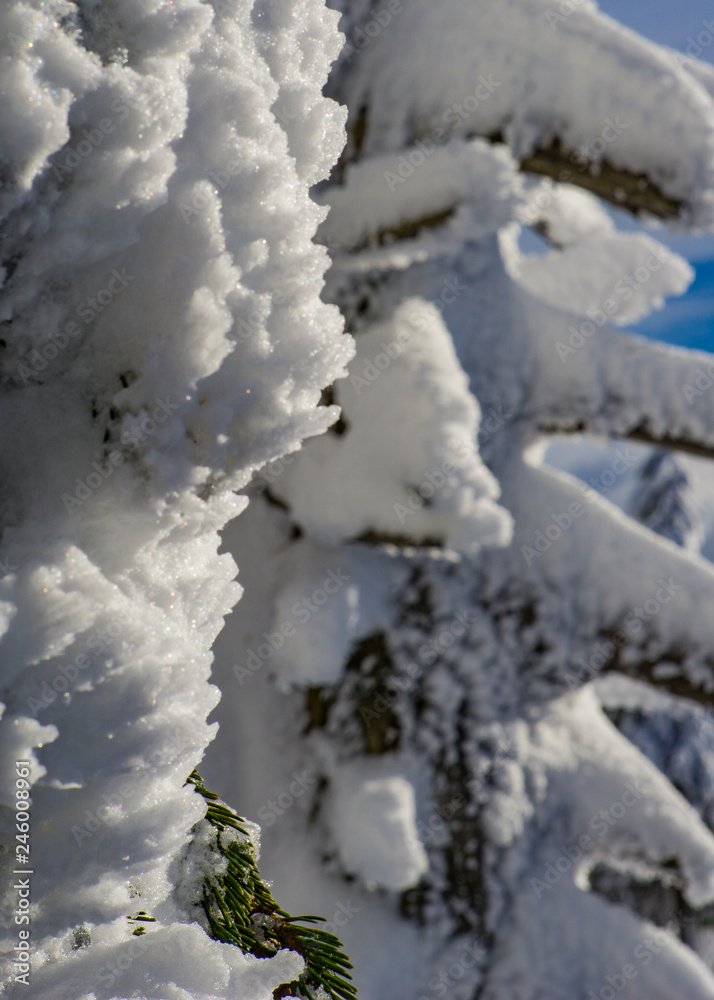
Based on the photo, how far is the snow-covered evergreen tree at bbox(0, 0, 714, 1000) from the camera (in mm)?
617

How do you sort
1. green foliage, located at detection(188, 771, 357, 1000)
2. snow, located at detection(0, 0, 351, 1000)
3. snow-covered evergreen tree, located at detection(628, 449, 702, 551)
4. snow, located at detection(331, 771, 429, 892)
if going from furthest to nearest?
snow-covered evergreen tree, located at detection(628, 449, 702, 551), snow, located at detection(331, 771, 429, 892), green foliage, located at detection(188, 771, 357, 1000), snow, located at detection(0, 0, 351, 1000)

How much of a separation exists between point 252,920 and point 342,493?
7.49ft

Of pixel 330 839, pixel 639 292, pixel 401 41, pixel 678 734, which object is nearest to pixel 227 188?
pixel 401 41

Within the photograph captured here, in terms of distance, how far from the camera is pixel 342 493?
3178 millimetres

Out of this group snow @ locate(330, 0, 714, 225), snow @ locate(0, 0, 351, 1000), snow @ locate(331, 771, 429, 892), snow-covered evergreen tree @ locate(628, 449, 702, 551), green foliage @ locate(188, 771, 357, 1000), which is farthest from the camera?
snow-covered evergreen tree @ locate(628, 449, 702, 551)

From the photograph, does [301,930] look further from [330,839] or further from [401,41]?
[401,41]

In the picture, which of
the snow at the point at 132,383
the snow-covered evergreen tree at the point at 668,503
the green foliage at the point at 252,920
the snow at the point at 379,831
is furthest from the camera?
the snow-covered evergreen tree at the point at 668,503

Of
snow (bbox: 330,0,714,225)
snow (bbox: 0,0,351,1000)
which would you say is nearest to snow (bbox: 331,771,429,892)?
snow (bbox: 0,0,351,1000)

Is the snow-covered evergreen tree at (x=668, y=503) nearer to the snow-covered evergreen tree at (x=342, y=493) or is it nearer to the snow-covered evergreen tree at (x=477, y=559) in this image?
the snow-covered evergreen tree at (x=342, y=493)

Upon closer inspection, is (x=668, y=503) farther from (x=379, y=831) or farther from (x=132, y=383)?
(x=132, y=383)

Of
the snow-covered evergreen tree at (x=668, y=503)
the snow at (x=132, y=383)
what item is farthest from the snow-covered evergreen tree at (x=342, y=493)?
the snow-covered evergreen tree at (x=668, y=503)

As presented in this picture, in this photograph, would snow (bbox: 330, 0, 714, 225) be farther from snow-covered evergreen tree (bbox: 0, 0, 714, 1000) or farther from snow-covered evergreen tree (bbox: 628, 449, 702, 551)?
snow-covered evergreen tree (bbox: 628, 449, 702, 551)

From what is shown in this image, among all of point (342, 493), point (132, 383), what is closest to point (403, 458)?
point (342, 493)

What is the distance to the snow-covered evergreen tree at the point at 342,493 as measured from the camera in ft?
2.02
